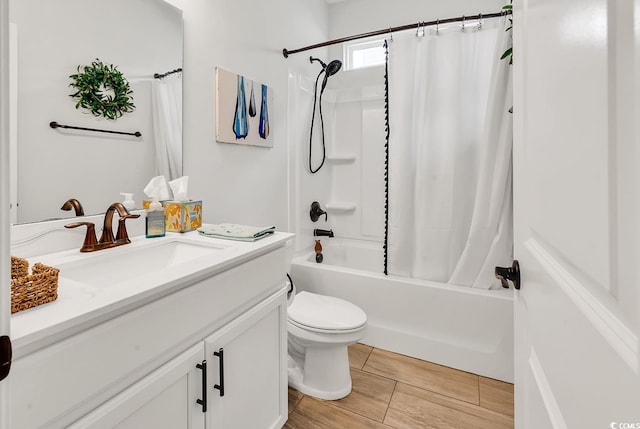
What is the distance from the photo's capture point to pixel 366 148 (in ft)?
9.66

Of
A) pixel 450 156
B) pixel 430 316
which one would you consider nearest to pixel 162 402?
pixel 430 316

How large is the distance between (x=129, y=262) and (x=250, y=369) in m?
0.57

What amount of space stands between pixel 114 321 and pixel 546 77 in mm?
958

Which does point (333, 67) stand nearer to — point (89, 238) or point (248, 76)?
point (248, 76)

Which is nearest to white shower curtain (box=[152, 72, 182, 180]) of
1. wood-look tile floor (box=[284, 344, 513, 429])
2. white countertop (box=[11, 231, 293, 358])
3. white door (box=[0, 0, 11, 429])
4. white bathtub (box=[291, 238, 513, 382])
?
white countertop (box=[11, 231, 293, 358])

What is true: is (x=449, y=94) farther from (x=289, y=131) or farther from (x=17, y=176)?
(x=17, y=176)

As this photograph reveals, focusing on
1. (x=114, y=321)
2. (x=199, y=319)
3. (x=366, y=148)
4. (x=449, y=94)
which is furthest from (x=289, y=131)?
(x=114, y=321)

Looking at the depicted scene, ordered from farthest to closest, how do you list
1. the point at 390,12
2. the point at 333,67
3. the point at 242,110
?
the point at 390,12 < the point at 333,67 < the point at 242,110

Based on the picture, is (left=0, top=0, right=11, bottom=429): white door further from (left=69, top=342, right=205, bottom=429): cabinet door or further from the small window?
the small window

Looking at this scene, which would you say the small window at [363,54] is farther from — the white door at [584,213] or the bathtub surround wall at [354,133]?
the white door at [584,213]

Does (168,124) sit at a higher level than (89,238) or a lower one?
higher

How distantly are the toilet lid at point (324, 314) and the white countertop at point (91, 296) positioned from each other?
0.68m

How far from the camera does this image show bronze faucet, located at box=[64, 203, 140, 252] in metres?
1.08

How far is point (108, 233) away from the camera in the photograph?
3.73 ft
